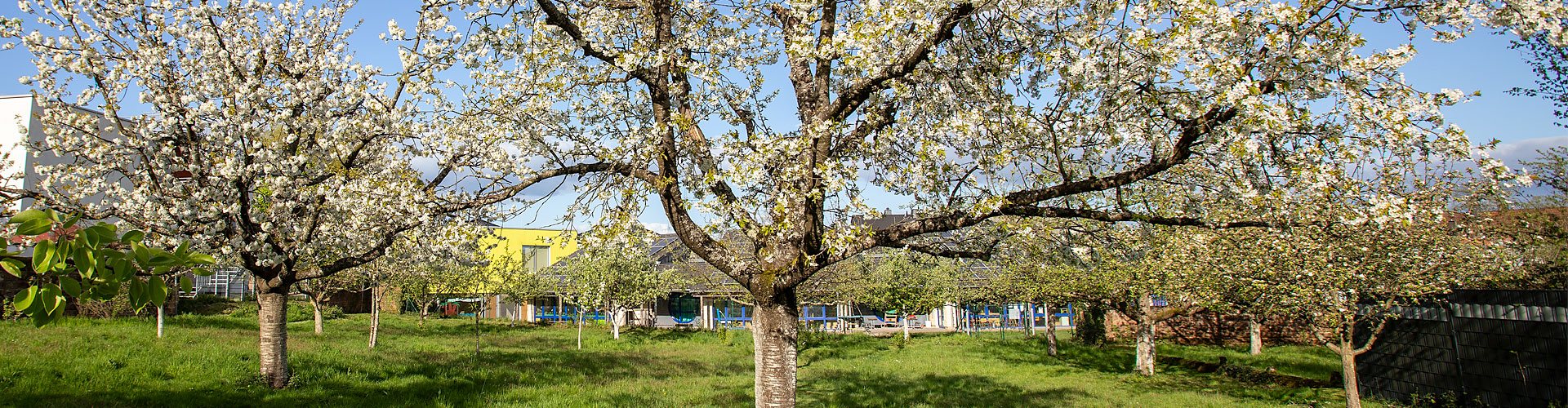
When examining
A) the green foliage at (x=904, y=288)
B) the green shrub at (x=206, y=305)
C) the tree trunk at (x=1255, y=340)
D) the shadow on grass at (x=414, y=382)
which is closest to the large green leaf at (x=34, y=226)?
the shadow on grass at (x=414, y=382)

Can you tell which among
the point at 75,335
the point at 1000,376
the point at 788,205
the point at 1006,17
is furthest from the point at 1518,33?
the point at 75,335

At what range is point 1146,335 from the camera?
17.9 meters

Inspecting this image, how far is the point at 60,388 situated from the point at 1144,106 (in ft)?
42.4

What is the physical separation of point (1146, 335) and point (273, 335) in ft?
57.7

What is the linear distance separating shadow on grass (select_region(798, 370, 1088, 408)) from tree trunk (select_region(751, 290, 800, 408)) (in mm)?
5918

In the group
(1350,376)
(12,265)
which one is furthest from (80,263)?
(1350,376)

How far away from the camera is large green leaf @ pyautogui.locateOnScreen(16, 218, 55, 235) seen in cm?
216

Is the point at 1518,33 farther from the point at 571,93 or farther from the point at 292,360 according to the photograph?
the point at 292,360

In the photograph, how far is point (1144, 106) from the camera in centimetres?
522

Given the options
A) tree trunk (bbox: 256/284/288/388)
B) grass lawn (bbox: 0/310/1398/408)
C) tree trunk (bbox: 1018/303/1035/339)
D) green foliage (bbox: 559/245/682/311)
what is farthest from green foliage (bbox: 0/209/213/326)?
tree trunk (bbox: 1018/303/1035/339)

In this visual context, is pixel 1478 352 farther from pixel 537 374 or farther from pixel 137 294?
pixel 537 374

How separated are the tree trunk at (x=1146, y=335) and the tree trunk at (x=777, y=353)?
45.4 ft

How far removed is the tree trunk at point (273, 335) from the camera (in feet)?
34.0

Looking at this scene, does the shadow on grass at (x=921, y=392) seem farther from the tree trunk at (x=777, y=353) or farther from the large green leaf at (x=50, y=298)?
the large green leaf at (x=50, y=298)
